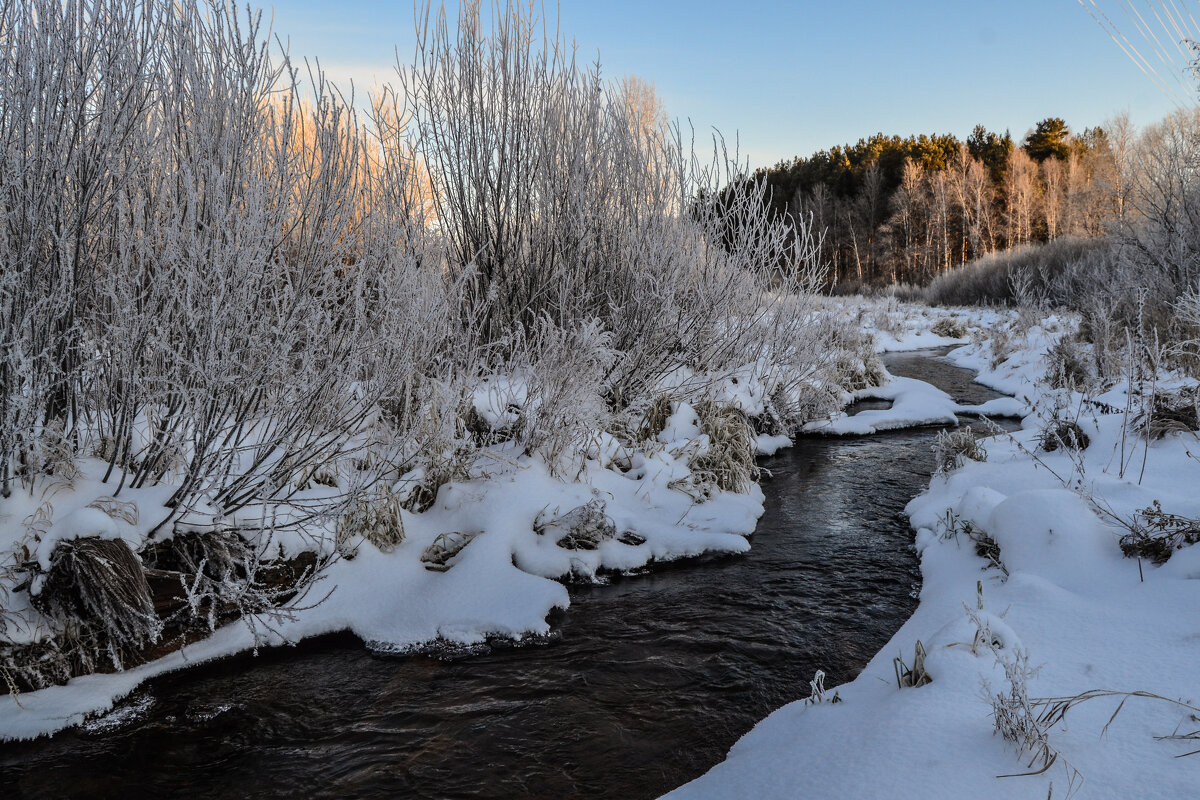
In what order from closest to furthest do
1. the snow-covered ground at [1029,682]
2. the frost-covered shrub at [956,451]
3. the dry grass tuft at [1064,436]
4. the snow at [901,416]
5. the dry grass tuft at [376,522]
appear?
the snow-covered ground at [1029,682], the dry grass tuft at [376,522], the dry grass tuft at [1064,436], the frost-covered shrub at [956,451], the snow at [901,416]

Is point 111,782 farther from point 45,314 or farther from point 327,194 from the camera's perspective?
point 327,194

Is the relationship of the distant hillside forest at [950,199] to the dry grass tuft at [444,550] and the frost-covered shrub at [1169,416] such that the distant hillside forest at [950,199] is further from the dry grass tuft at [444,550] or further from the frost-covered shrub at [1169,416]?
the dry grass tuft at [444,550]

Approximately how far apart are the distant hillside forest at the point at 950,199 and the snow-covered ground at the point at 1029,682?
30674mm

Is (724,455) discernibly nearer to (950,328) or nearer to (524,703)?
(524,703)

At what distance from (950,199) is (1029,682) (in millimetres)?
37073

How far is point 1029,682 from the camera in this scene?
7.31 ft

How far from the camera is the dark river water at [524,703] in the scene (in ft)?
7.85

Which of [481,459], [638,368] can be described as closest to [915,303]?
[638,368]

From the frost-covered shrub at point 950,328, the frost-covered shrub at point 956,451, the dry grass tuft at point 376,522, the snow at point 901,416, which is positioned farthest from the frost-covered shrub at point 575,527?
the frost-covered shrub at point 950,328

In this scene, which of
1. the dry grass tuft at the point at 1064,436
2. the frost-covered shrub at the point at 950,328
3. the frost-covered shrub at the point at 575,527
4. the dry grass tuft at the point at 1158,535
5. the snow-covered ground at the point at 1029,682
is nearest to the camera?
the snow-covered ground at the point at 1029,682

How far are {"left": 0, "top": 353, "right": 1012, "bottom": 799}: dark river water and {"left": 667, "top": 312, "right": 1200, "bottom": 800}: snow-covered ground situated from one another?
275mm

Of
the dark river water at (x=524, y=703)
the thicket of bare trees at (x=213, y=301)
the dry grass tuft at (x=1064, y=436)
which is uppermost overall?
the thicket of bare trees at (x=213, y=301)

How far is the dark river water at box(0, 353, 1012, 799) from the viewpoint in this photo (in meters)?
2.39

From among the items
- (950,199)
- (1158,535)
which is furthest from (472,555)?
(950,199)
